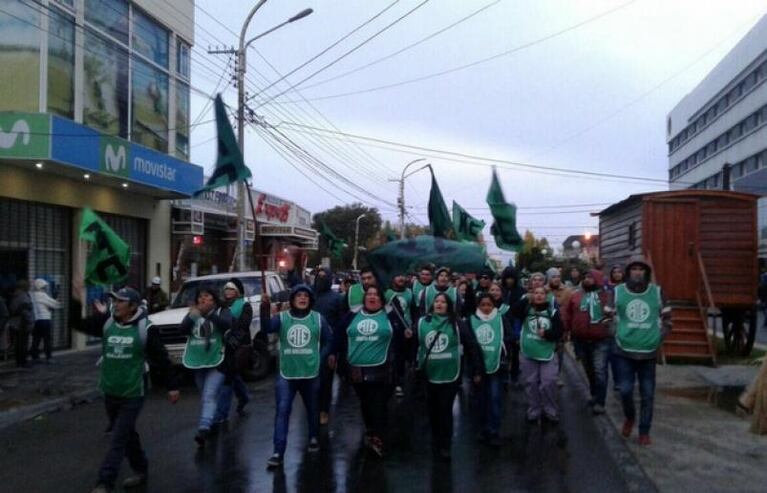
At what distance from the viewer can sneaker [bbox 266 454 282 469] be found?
25.6ft

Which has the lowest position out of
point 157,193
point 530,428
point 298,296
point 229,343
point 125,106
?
point 530,428

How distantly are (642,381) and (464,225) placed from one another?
12.4 meters

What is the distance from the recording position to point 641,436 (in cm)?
865

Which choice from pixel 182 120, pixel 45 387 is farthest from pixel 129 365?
pixel 182 120

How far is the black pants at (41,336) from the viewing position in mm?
16297

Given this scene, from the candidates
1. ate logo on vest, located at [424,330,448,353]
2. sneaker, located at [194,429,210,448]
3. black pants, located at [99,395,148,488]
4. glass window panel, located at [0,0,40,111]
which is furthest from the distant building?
black pants, located at [99,395,148,488]

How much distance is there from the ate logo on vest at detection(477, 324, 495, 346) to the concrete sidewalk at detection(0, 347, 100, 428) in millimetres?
6208

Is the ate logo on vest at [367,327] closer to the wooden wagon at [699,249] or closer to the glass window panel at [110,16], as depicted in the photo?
the wooden wagon at [699,249]

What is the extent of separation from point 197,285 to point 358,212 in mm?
57987

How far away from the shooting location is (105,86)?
63.8ft

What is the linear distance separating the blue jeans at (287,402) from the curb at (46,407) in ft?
15.0

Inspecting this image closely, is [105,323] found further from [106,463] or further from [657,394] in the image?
[657,394]

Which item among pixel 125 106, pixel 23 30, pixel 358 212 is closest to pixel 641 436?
pixel 23 30

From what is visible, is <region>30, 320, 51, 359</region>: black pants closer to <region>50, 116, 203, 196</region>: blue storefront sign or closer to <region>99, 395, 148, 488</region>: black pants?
<region>50, 116, 203, 196</region>: blue storefront sign
